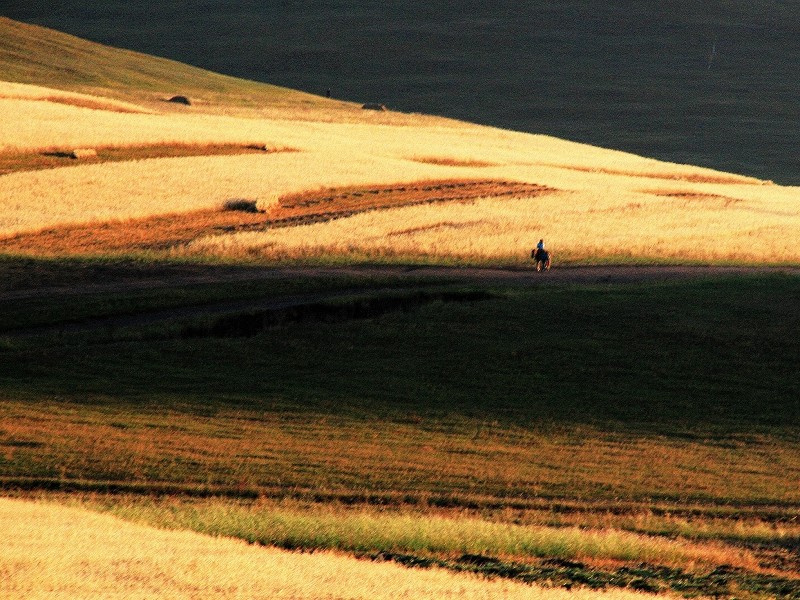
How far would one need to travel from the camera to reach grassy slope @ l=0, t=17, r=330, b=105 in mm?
93812

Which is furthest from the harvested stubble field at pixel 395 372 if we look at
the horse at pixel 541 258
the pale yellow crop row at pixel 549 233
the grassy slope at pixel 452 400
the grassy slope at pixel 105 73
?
the grassy slope at pixel 105 73

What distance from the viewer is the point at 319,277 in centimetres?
3788

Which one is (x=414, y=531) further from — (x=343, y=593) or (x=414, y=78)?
(x=414, y=78)

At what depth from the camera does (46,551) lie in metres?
14.5

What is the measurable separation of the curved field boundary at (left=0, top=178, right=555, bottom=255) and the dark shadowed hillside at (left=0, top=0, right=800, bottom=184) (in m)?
48.8

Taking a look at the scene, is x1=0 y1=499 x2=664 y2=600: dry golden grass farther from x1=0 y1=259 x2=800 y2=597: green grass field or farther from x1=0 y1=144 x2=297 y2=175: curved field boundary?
x1=0 y1=144 x2=297 y2=175: curved field boundary

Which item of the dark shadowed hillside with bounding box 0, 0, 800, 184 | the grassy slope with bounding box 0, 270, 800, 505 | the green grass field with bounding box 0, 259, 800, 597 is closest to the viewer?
the green grass field with bounding box 0, 259, 800, 597

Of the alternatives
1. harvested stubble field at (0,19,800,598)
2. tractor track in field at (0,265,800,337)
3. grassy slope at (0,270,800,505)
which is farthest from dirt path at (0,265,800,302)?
grassy slope at (0,270,800,505)

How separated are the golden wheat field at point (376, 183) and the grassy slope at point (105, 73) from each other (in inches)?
812

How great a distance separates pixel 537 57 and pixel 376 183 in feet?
306

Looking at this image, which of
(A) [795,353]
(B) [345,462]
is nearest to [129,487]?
(B) [345,462]

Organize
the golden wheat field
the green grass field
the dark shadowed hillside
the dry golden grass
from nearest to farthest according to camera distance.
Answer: the dry golden grass < the green grass field < the golden wheat field < the dark shadowed hillside

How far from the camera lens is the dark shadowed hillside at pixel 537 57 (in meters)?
117

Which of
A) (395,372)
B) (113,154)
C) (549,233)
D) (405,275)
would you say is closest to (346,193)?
(549,233)
